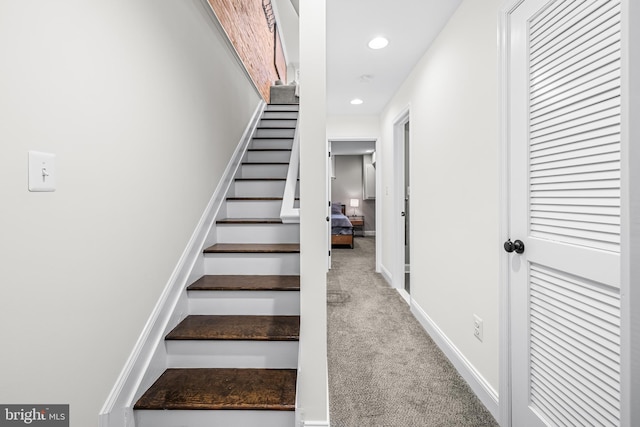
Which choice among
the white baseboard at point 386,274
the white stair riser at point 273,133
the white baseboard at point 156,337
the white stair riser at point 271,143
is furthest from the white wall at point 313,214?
Answer: the white baseboard at point 386,274

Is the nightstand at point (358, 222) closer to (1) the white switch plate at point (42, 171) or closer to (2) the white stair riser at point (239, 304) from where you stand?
(2) the white stair riser at point (239, 304)

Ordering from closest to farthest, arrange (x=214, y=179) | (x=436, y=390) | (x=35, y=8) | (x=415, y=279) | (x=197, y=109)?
1. (x=35, y=8)
2. (x=436, y=390)
3. (x=197, y=109)
4. (x=214, y=179)
5. (x=415, y=279)

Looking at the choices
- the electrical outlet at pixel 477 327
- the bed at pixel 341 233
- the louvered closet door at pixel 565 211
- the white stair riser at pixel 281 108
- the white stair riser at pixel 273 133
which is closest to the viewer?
the louvered closet door at pixel 565 211

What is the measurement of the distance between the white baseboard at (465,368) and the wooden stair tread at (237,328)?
1048 mm

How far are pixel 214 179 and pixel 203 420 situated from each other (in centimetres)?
157

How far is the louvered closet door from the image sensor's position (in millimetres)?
985

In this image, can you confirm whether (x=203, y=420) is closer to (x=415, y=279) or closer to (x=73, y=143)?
(x=73, y=143)

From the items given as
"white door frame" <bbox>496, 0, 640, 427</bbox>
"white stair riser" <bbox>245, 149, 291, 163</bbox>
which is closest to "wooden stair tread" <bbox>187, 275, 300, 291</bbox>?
"white door frame" <bbox>496, 0, 640, 427</bbox>

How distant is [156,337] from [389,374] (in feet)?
4.52

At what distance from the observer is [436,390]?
1.79 meters

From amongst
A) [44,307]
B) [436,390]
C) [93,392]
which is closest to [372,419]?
[436,390]

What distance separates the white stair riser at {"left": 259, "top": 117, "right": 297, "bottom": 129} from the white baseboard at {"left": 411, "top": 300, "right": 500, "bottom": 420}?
2.59 metres

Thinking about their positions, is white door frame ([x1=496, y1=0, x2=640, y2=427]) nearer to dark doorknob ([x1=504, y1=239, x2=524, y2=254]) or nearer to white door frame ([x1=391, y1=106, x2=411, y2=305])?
dark doorknob ([x1=504, y1=239, x2=524, y2=254])

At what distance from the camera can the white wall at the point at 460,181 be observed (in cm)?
160
